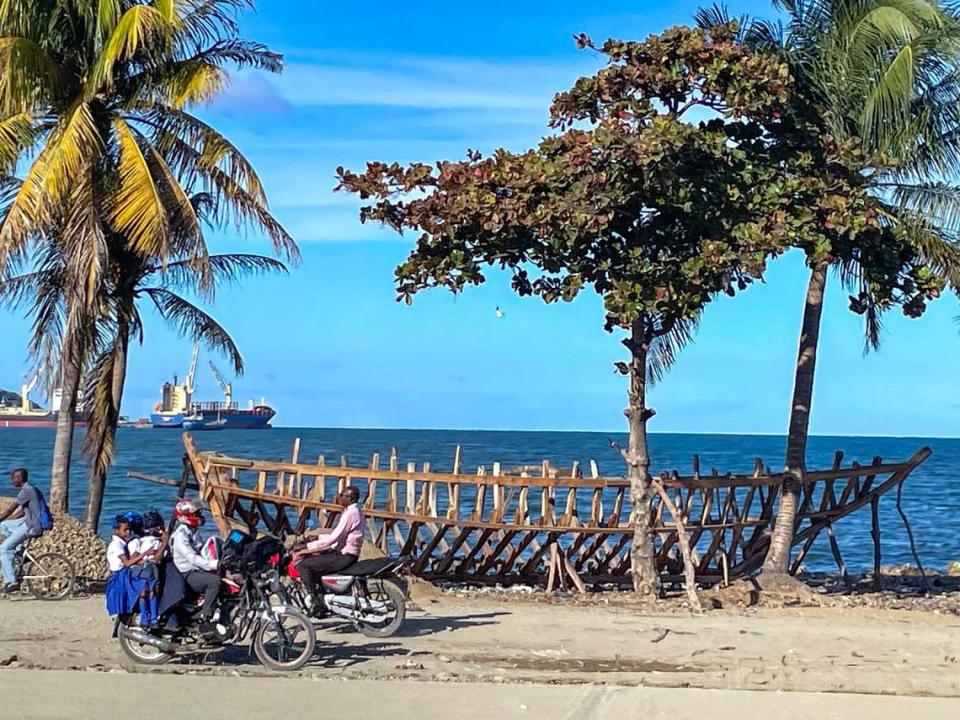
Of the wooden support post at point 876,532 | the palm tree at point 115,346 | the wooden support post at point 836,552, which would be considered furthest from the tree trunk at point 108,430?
the wooden support post at point 876,532

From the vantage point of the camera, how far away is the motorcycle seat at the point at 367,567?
1334 centimetres

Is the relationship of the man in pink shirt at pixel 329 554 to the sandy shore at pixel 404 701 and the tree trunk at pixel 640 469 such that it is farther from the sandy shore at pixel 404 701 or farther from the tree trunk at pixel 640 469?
the tree trunk at pixel 640 469

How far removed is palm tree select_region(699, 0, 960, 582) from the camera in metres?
16.6

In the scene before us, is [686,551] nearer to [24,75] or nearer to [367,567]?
[367,567]

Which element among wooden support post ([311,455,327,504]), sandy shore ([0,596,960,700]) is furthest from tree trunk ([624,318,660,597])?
wooden support post ([311,455,327,504])

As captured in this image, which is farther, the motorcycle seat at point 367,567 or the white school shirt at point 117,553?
the motorcycle seat at point 367,567

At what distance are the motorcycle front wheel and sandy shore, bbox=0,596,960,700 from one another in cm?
14

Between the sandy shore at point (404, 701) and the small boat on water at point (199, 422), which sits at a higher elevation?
the small boat on water at point (199, 422)

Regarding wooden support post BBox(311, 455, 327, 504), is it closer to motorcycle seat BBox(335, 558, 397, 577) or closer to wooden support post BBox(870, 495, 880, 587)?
motorcycle seat BBox(335, 558, 397, 577)

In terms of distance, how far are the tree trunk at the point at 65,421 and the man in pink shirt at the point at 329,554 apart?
7.49m

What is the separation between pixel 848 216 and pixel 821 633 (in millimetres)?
5349

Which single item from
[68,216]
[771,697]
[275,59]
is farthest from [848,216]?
[68,216]

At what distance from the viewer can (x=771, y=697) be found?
1027 centimetres

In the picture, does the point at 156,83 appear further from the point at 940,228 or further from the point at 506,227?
the point at 940,228
